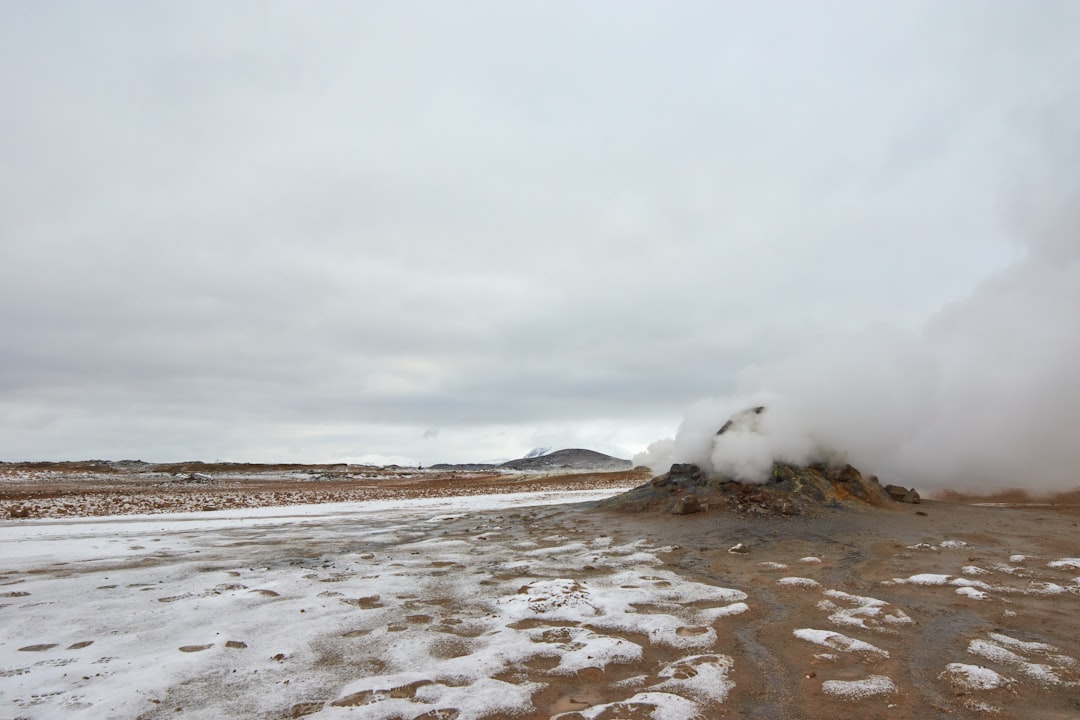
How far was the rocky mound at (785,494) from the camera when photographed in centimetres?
1556

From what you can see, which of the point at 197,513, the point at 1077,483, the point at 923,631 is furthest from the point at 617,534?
the point at 197,513

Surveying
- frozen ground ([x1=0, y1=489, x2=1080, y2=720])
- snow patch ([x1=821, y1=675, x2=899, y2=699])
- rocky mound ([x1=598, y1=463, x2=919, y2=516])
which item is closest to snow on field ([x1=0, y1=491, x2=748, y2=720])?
frozen ground ([x1=0, y1=489, x2=1080, y2=720])

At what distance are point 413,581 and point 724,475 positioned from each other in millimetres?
10623

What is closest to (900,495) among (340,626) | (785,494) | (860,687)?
(785,494)

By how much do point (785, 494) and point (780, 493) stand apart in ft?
0.42

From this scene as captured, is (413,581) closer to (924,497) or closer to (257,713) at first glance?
(257,713)

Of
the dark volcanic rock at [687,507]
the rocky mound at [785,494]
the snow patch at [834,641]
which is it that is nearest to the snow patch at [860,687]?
the snow patch at [834,641]

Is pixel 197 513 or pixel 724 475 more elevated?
pixel 724 475

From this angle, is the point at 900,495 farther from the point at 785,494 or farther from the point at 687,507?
the point at 687,507

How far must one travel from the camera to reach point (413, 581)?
400 inches

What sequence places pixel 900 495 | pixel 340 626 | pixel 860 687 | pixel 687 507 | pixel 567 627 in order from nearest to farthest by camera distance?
pixel 860 687 → pixel 567 627 → pixel 340 626 → pixel 687 507 → pixel 900 495

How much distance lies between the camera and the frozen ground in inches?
211

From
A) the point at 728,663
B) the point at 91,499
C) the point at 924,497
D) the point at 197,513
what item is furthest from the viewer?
the point at 91,499

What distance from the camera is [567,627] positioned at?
24.3 feet
